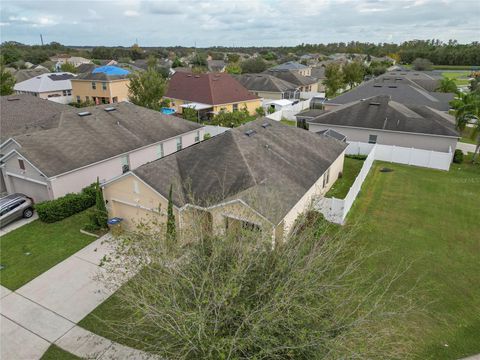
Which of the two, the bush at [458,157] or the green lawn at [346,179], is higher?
the bush at [458,157]

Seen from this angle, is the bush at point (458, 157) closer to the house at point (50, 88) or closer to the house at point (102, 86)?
the house at point (102, 86)

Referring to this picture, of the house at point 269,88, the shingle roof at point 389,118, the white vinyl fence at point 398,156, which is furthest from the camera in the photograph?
the house at point 269,88

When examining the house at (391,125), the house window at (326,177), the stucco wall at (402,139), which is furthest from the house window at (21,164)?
the stucco wall at (402,139)

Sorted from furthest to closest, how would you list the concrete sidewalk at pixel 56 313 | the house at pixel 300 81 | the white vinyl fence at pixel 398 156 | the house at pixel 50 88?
the house at pixel 300 81 < the house at pixel 50 88 < the white vinyl fence at pixel 398 156 < the concrete sidewalk at pixel 56 313

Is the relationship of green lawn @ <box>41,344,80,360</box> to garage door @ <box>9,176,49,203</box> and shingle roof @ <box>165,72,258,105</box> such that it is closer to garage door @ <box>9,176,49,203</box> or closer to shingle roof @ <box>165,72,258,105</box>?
garage door @ <box>9,176,49,203</box>

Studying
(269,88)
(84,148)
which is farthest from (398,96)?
(84,148)

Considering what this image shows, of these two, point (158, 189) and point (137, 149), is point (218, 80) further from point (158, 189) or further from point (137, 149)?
point (158, 189)

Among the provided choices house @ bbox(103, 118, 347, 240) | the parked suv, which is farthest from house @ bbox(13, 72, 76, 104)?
house @ bbox(103, 118, 347, 240)
